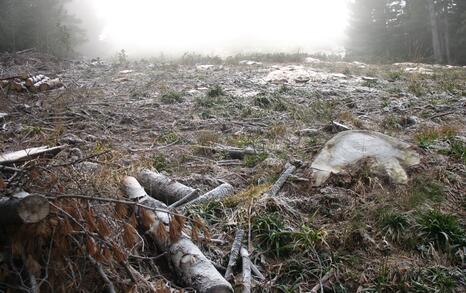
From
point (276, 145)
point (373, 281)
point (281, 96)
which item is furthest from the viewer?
point (281, 96)

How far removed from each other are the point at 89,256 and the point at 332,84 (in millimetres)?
8448

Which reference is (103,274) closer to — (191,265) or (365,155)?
(191,265)

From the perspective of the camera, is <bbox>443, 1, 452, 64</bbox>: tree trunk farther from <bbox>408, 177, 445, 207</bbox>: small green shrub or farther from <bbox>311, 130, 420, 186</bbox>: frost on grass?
<bbox>408, 177, 445, 207</bbox>: small green shrub

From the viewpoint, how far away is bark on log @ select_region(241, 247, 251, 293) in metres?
2.52

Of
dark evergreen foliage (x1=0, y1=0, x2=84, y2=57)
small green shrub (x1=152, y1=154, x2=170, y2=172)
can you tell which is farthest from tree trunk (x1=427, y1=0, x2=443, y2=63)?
small green shrub (x1=152, y1=154, x2=170, y2=172)

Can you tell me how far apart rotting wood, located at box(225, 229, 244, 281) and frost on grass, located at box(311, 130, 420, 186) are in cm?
119

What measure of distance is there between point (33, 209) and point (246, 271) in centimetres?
145

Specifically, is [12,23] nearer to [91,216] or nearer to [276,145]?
[276,145]

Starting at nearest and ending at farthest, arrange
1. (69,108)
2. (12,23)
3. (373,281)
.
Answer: (373,281)
(69,108)
(12,23)

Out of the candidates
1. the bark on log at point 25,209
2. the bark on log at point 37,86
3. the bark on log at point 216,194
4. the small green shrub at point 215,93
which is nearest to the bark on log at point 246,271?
the bark on log at point 216,194

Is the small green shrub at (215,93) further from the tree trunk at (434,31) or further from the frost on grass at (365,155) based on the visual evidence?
the tree trunk at (434,31)

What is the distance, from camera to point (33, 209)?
1840mm

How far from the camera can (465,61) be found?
69.0ft

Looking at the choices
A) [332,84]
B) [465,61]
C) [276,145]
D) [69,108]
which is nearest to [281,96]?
[332,84]
